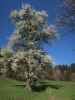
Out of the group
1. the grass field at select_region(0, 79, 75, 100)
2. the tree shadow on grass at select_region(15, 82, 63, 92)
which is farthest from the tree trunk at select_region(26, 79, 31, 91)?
the grass field at select_region(0, 79, 75, 100)

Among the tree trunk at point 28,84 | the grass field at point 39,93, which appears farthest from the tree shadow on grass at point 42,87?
the tree trunk at point 28,84

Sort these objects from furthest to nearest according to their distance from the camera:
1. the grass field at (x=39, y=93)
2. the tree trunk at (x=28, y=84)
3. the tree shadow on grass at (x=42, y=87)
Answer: the tree trunk at (x=28, y=84), the tree shadow on grass at (x=42, y=87), the grass field at (x=39, y=93)

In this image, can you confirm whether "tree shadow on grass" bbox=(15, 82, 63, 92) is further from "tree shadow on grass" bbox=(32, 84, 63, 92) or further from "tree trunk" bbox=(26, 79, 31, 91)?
"tree trunk" bbox=(26, 79, 31, 91)

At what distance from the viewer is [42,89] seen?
30.6 ft

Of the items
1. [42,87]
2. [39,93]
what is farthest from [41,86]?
[39,93]

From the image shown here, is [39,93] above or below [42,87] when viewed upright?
below

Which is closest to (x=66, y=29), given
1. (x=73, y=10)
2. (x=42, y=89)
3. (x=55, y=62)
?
(x=73, y=10)

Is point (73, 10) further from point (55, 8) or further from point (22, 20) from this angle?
point (22, 20)

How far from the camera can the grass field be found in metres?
7.92

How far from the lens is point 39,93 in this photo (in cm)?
900

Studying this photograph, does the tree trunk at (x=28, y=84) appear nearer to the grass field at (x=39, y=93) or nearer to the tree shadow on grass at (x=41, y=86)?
the tree shadow on grass at (x=41, y=86)

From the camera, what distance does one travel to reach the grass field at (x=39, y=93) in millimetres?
7915

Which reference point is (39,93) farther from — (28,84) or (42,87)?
(28,84)

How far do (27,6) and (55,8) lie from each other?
227cm
